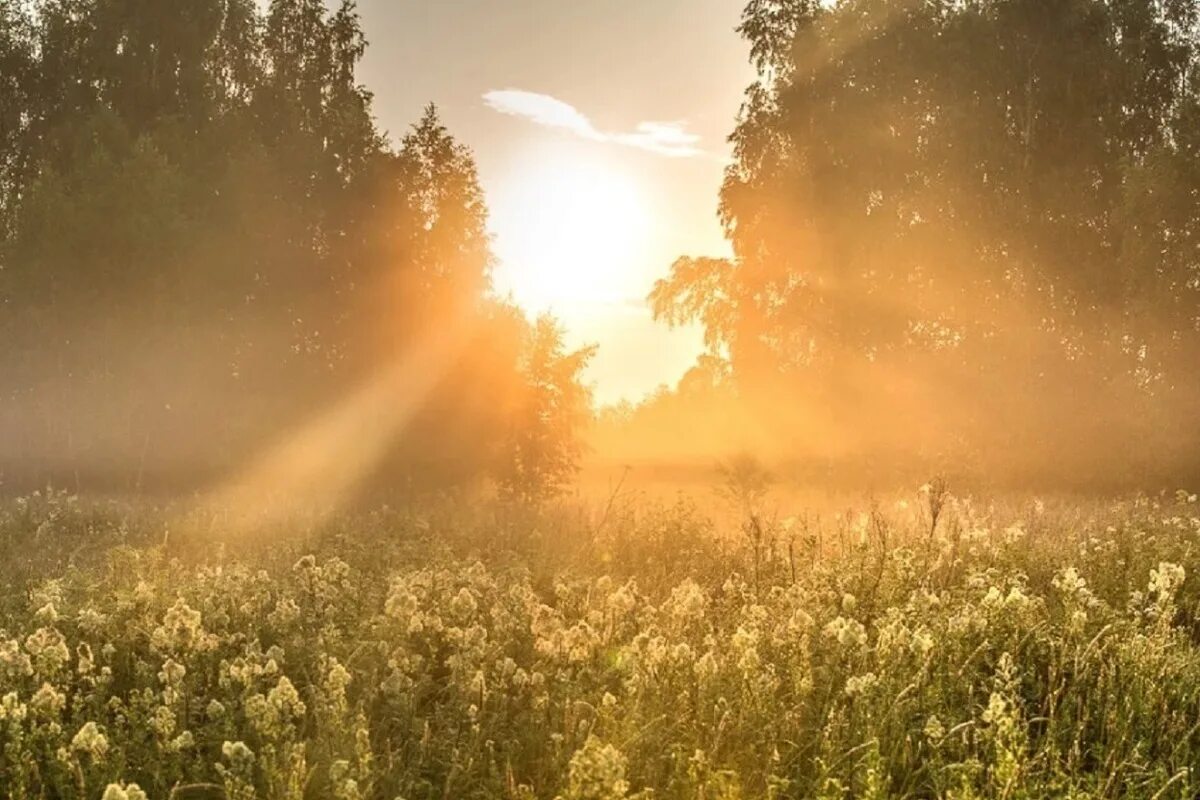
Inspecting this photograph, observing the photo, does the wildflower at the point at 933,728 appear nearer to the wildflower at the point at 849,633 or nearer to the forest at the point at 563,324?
the wildflower at the point at 849,633

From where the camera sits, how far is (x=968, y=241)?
25.7 meters

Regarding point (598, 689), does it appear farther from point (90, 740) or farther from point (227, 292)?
point (227, 292)

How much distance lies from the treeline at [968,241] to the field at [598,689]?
17.6m

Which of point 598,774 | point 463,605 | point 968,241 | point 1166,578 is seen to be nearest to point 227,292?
point 968,241

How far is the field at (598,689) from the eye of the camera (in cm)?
396

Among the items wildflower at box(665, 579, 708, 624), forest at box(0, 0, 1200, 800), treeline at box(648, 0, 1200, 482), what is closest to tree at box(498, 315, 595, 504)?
forest at box(0, 0, 1200, 800)

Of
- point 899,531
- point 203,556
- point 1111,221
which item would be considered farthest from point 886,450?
point 203,556

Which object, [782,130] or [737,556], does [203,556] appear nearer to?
[737,556]

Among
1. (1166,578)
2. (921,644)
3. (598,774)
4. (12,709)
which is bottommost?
(12,709)

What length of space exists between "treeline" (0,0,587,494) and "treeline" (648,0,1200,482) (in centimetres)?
835

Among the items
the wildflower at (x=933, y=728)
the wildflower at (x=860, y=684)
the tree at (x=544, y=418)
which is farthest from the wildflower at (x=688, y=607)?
the tree at (x=544, y=418)

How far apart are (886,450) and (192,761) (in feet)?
75.8

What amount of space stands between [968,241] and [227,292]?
Result: 653 inches

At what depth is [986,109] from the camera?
25656 mm
